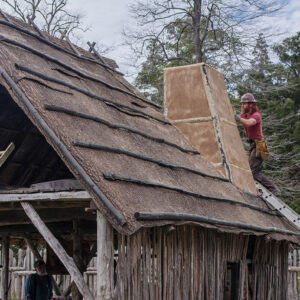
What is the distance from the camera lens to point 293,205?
69.6 feet

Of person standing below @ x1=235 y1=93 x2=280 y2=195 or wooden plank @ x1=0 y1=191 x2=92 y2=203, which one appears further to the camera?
person standing below @ x1=235 y1=93 x2=280 y2=195

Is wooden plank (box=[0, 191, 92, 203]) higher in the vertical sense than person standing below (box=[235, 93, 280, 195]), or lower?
lower

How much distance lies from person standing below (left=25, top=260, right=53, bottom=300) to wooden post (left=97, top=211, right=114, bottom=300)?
15.0 feet

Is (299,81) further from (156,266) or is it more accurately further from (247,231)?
(156,266)

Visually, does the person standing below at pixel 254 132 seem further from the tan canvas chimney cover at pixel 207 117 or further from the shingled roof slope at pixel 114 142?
the shingled roof slope at pixel 114 142

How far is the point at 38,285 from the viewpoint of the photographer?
408 inches

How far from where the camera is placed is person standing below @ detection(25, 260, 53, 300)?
33.8 ft

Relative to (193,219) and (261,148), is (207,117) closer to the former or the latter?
(261,148)

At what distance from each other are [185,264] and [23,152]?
10.3 feet

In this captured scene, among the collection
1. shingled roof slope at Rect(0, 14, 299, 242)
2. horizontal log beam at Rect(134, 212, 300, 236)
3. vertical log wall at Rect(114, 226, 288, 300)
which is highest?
shingled roof slope at Rect(0, 14, 299, 242)

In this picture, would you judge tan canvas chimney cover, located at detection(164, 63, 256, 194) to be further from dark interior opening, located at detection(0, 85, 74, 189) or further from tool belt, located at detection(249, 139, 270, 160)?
dark interior opening, located at detection(0, 85, 74, 189)

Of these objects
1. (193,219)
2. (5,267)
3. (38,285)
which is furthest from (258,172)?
(5,267)

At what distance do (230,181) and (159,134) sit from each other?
153 cm

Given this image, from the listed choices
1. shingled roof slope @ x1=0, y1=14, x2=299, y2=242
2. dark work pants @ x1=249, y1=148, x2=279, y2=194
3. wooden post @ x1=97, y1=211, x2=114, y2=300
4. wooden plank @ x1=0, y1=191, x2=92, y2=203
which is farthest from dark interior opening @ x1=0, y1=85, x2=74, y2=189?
dark work pants @ x1=249, y1=148, x2=279, y2=194
